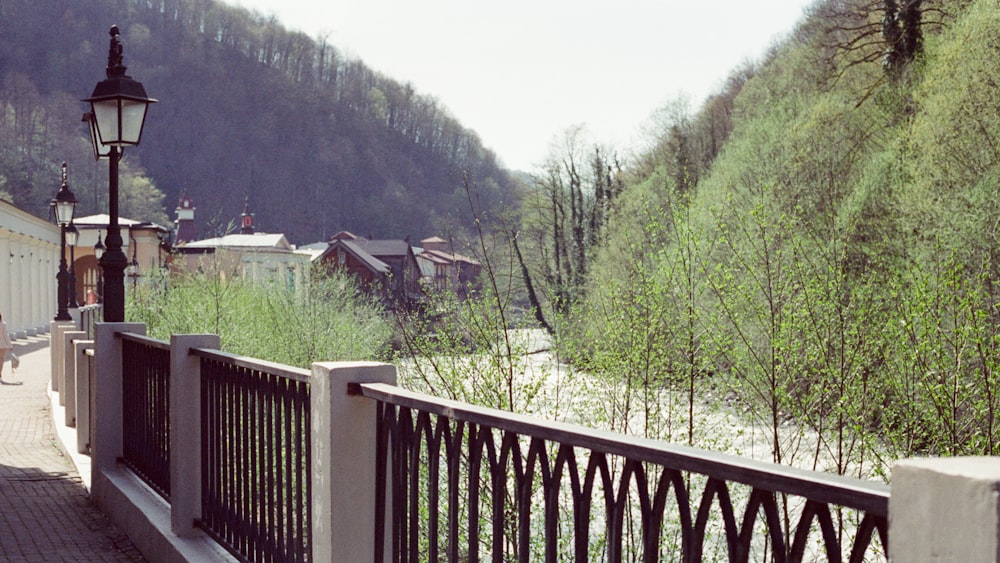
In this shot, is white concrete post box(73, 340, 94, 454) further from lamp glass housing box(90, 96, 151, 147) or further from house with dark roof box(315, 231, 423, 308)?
house with dark roof box(315, 231, 423, 308)

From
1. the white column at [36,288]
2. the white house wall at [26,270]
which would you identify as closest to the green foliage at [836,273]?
the white house wall at [26,270]

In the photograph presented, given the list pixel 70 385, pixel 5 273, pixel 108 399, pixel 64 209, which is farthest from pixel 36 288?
pixel 108 399

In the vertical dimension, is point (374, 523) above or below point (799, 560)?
below

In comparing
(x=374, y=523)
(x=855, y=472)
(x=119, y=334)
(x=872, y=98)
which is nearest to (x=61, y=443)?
(x=119, y=334)

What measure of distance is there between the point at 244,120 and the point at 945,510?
15246cm

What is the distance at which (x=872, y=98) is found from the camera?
97.0 feet

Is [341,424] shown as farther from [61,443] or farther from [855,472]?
[61,443]

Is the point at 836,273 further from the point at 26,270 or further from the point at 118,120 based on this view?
the point at 26,270

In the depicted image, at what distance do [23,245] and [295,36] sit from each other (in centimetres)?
12116

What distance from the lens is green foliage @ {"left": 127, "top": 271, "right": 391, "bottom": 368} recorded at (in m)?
20.2

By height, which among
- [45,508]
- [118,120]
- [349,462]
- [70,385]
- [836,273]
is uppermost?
[118,120]

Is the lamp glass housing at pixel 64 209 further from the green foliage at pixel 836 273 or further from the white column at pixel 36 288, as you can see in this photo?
the white column at pixel 36 288

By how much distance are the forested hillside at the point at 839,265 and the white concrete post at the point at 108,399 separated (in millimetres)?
5059

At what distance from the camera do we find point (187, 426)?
5797 mm
